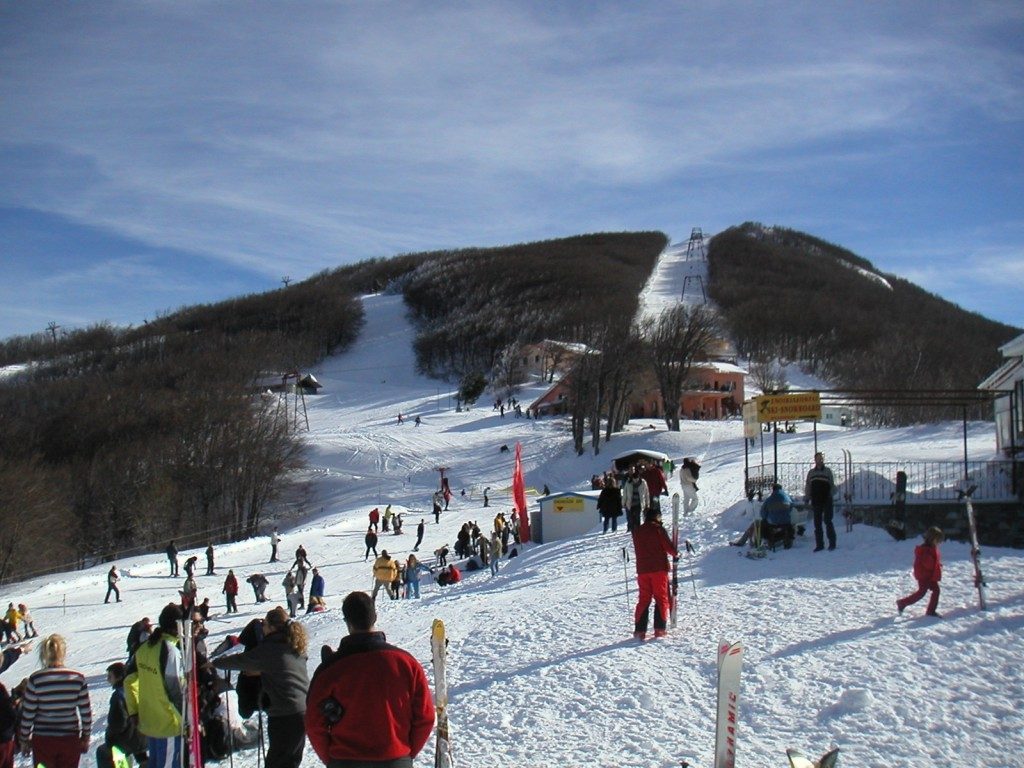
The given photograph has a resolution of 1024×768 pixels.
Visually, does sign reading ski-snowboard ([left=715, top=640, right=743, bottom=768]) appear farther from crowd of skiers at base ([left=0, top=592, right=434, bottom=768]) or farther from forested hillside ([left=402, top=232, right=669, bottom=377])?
forested hillside ([left=402, top=232, right=669, bottom=377])

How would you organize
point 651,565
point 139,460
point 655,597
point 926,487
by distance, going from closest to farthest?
point 651,565, point 655,597, point 926,487, point 139,460

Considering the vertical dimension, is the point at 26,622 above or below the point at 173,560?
below

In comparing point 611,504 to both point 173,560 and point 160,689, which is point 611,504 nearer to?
point 160,689

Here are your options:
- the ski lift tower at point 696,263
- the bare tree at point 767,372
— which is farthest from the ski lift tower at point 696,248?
the bare tree at point 767,372

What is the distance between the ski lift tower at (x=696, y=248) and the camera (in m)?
160

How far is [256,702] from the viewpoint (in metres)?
5.74

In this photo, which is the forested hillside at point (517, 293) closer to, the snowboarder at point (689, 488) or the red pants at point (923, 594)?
the snowboarder at point (689, 488)

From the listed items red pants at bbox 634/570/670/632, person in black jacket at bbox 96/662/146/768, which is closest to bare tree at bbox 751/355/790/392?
red pants at bbox 634/570/670/632

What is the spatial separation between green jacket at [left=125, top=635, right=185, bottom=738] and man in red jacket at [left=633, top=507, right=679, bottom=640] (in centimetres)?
439

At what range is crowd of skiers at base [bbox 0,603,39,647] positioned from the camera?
21556 millimetres

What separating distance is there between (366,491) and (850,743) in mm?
44219

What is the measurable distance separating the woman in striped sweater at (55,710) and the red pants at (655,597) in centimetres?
497

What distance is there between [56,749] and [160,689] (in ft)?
2.11

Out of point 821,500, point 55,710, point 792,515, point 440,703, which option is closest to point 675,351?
point 792,515
